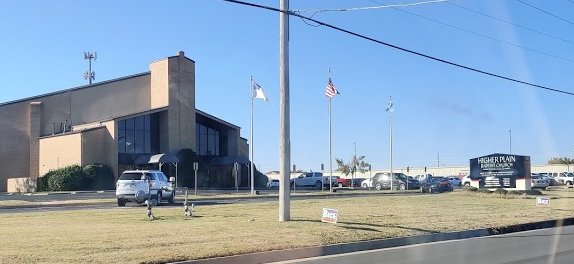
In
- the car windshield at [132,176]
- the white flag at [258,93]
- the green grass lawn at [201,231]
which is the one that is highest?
the white flag at [258,93]

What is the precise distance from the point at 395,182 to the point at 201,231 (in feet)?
133

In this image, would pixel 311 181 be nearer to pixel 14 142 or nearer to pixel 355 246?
pixel 14 142

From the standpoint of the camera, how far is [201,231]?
15188 mm

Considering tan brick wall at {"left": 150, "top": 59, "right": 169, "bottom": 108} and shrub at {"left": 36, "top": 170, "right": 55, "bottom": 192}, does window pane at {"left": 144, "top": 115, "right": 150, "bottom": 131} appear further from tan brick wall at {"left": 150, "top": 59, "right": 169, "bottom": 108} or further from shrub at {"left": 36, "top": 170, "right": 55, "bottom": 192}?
shrub at {"left": 36, "top": 170, "right": 55, "bottom": 192}

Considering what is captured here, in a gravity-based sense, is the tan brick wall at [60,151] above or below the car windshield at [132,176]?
above

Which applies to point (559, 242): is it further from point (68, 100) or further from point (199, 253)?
point (68, 100)

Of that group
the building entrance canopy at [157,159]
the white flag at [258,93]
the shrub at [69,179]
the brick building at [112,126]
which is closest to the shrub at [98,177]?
the shrub at [69,179]

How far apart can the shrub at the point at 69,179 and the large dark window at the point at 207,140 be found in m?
13.7

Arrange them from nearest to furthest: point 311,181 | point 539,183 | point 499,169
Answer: point 499,169
point 539,183
point 311,181

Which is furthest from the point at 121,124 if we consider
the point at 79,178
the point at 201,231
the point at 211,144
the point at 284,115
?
the point at 201,231

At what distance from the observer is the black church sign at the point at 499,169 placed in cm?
3794

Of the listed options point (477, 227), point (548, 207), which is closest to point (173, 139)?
point (548, 207)

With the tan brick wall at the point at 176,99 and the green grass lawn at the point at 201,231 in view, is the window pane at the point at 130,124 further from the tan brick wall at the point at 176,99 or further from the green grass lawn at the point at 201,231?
the green grass lawn at the point at 201,231

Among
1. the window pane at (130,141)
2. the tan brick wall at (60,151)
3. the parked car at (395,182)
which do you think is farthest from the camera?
the window pane at (130,141)
